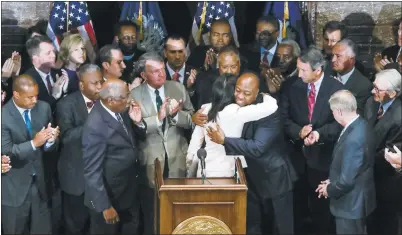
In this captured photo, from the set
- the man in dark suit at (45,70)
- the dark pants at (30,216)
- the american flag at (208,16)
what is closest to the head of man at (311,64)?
the american flag at (208,16)

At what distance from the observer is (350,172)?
6902 millimetres

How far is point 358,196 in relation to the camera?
705 cm

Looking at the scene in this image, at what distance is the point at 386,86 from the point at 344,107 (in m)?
0.51

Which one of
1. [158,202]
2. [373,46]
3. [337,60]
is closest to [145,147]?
[158,202]

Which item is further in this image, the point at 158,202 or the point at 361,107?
the point at 361,107

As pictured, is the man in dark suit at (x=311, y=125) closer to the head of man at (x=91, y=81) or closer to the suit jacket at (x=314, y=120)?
the suit jacket at (x=314, y=120)

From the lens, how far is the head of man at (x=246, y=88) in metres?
7.05

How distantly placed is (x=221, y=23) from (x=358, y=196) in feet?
6.12

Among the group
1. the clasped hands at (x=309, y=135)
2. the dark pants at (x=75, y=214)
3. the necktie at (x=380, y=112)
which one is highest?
the necktie at (x=380, y=112)

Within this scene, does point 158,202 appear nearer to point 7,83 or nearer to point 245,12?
point 7,83

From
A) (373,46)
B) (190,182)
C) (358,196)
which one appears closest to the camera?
(190,182)

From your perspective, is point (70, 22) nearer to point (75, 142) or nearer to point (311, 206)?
point (75, 142)

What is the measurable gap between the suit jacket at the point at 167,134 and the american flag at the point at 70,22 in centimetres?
110

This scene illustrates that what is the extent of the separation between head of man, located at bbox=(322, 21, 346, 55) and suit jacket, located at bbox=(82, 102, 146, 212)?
1731 millimetres
